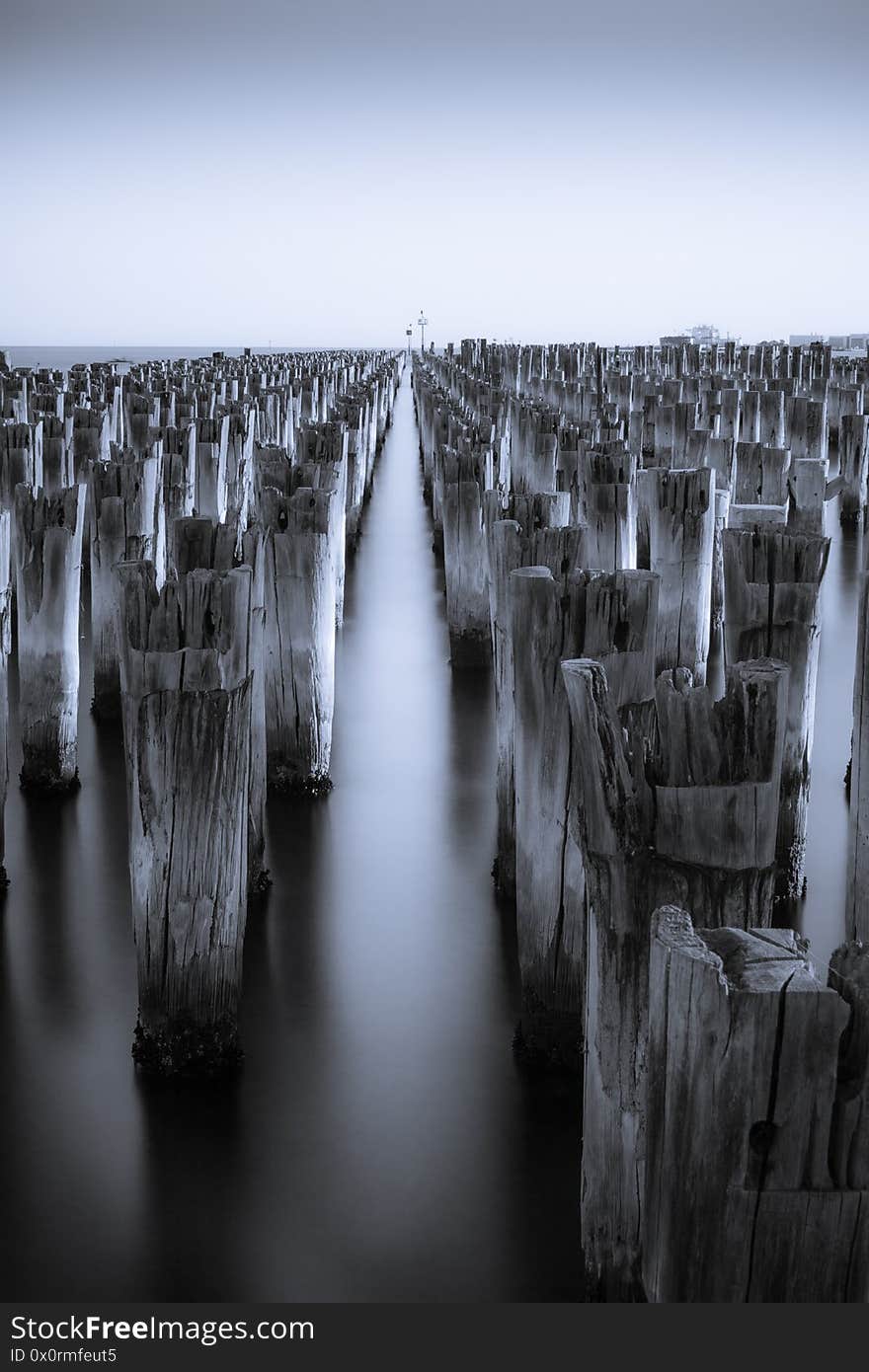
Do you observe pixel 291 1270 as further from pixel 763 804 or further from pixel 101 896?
pixel 101 896

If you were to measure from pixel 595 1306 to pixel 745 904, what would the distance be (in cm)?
79

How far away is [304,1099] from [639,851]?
165 centimetres

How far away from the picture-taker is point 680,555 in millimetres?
6645

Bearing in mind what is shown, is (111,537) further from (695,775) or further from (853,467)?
(853,467)

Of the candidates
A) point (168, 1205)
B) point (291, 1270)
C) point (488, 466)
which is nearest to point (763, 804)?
point (291, 1270)

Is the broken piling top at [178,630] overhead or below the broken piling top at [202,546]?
below

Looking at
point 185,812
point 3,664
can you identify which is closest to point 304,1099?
point 185,812

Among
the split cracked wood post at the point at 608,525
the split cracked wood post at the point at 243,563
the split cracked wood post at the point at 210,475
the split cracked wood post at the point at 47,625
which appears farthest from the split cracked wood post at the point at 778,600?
the split cracked wood post at the point at 210,475

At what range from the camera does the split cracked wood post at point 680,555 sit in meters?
6.61

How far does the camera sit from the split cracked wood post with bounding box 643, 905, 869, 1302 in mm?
1780

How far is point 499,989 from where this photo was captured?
429 cm

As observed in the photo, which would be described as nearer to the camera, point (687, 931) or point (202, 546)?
point (687, 931)

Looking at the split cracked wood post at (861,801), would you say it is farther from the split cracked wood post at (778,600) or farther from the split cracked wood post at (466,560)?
the split cracked wood post at (466,560)

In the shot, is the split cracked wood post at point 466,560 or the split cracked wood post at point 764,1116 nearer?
the split cracked wood post at point 764,1116
